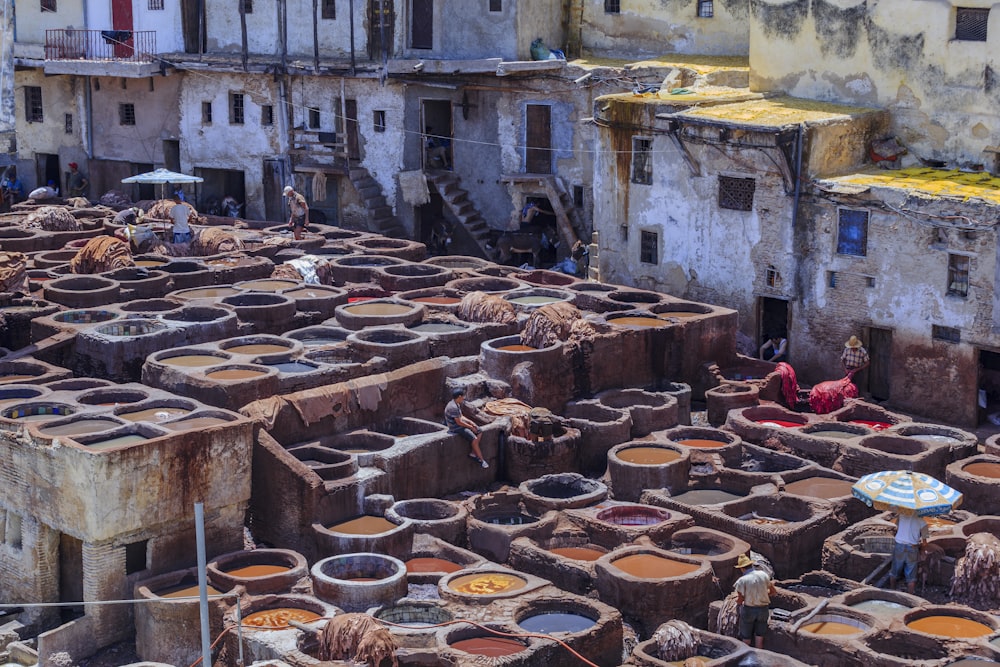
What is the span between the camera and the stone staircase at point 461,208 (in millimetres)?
40781

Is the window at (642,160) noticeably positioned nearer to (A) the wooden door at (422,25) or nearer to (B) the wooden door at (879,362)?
(B) the wooden door at (879,362)

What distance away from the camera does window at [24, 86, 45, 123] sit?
156 feet

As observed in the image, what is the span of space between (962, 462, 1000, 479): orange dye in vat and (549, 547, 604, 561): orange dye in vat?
655 cm

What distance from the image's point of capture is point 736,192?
3312cm

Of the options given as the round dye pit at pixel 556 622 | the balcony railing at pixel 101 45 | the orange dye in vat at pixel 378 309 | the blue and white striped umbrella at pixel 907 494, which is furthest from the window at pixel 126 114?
the blue and white striped umbrella at pixel 907 494

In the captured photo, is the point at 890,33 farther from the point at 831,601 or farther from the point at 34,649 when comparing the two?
the point at 34,649

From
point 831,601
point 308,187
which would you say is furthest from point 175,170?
point 831,601

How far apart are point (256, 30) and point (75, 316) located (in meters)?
15.2

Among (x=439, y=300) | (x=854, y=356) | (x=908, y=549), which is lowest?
(x=908, y=549)

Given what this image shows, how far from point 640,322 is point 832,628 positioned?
1075cm

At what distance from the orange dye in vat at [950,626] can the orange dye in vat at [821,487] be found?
13.9ft

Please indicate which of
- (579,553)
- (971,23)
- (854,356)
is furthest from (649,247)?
(579,553)

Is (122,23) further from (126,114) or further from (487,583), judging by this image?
(487,583)

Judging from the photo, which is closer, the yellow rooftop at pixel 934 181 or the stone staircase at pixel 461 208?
the yellow rooftop at pixel 934 181
